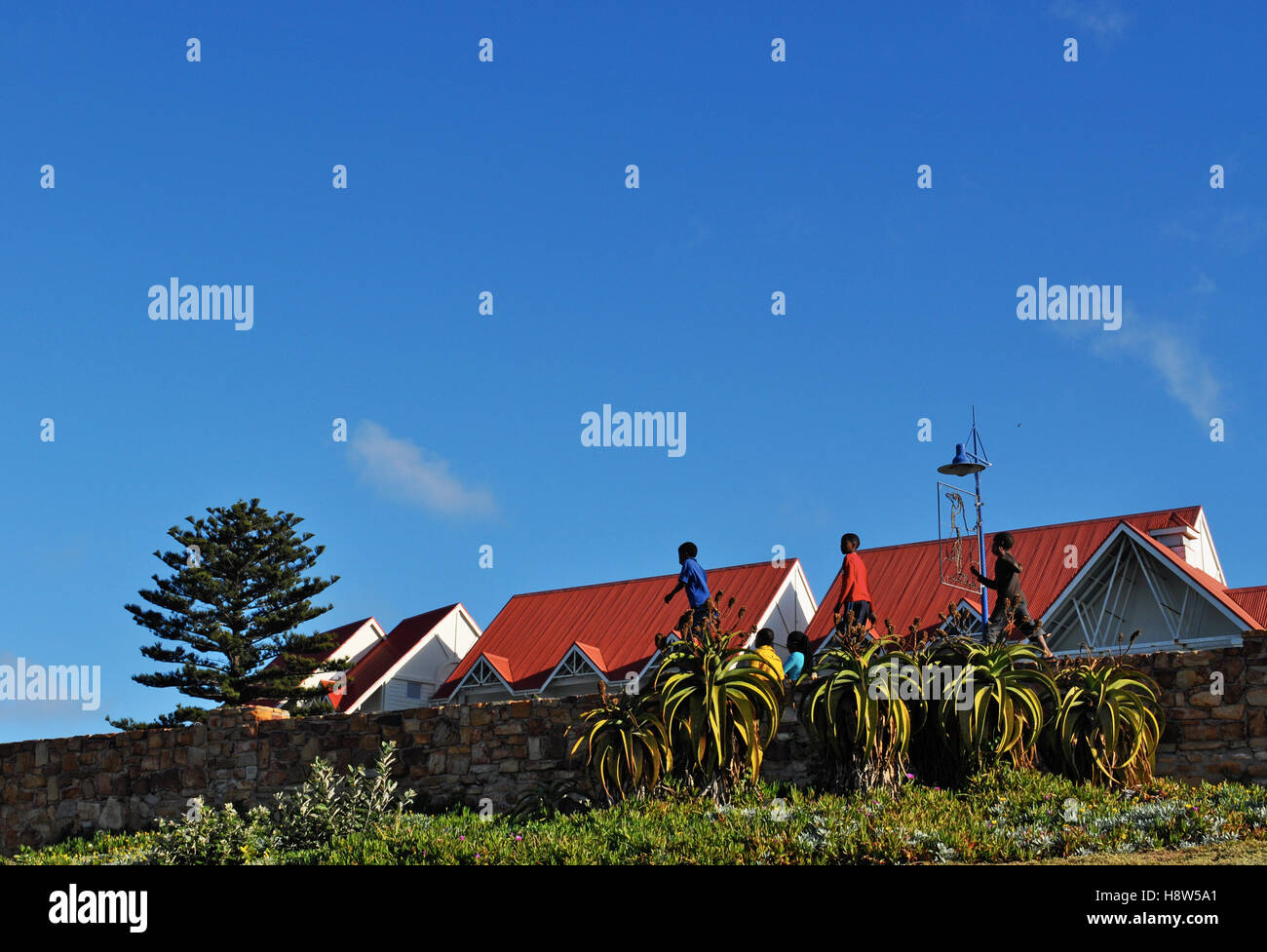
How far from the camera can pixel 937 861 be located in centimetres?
851

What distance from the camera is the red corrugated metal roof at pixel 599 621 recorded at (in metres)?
32.0

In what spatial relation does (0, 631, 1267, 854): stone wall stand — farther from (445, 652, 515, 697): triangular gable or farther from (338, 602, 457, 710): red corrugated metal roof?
(338, 602, 457, 710): red corrugated metal roof

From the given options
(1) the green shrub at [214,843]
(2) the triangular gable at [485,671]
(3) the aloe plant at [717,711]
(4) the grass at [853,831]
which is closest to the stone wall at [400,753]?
(3) the aloe plant at [717,711]

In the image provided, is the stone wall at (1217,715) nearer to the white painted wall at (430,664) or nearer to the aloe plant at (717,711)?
the aloe plant at (717,711)

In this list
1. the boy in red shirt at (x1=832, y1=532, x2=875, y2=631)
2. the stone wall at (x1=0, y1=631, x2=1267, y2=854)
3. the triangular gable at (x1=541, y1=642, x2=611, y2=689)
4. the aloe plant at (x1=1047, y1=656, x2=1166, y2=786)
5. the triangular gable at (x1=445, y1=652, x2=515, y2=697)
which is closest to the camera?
the aloe plant at (x1=1047, y1=656, x2=1166, y2=786)

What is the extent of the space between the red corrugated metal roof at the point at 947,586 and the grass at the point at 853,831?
16.9m

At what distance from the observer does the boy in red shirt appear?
12.7 m

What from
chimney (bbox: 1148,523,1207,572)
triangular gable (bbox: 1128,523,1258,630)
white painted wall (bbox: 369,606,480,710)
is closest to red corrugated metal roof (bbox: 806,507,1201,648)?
chimney (bbox: 1148,523,1207,572)

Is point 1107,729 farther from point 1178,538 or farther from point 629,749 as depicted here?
point 1178,538

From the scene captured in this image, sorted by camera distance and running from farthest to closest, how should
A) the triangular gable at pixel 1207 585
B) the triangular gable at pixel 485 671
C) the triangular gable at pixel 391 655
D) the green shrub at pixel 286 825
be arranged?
the triangular gable at pixel 391 655
the triangular gable at pixel 485 671
the triangular gable at pixel 1207 585
the green shrub at pixel 286 825

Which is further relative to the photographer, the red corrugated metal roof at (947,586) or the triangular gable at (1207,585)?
the red corrugated metal roof at (947,586)

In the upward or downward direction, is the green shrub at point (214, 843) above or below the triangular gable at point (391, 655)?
below

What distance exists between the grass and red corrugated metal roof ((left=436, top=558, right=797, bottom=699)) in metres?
19.9
